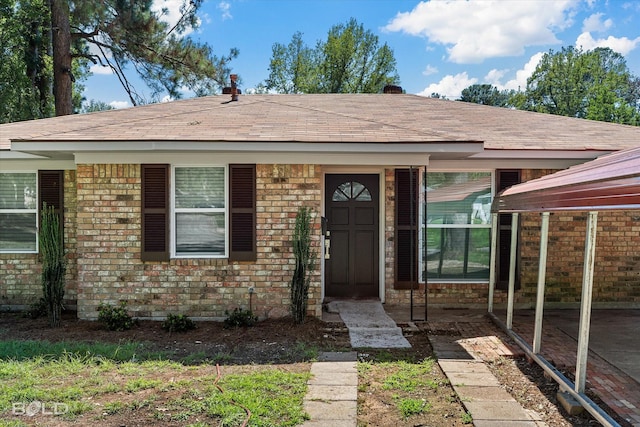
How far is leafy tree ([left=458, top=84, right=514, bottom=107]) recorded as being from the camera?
156 ft

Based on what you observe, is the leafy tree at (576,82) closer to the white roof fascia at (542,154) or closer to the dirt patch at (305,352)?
the white roof fascia at (542,154)

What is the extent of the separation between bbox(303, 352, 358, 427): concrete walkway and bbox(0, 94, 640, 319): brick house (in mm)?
1907

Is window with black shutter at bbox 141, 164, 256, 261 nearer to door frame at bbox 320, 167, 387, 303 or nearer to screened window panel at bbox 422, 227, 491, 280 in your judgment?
door frame at bbox 320, 167, 387, 303

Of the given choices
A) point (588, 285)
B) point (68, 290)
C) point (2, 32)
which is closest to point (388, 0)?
point (2, 32)

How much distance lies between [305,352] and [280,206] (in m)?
2.32

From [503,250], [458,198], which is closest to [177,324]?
[458,198]

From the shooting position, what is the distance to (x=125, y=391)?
4633 millimetres

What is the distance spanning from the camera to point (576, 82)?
131 feet

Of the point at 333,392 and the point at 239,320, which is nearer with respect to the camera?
the point at 333,392

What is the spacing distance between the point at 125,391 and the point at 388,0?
19909 mm

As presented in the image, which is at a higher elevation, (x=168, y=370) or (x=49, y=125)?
(x=49, y=125)

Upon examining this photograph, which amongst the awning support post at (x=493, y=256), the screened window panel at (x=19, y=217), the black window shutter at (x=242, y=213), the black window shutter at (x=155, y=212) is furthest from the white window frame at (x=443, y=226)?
the screened window panel at (x=19, y=217)

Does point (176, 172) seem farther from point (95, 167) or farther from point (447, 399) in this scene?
point (447, 399)

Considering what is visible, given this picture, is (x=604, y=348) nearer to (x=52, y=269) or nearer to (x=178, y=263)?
(x=178, y=263)
